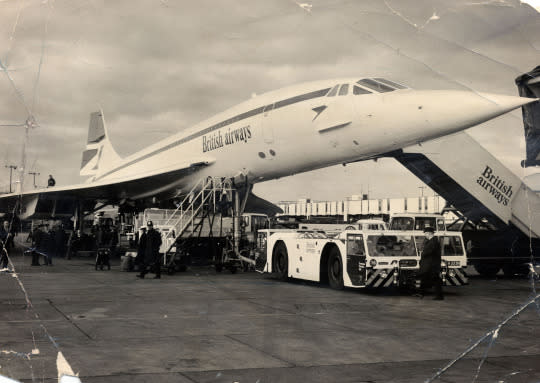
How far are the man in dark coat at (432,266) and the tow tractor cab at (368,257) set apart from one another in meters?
0.45

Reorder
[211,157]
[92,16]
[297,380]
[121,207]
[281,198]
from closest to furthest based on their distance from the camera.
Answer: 1. [92,16]
2. [297,380]
3. [281,198]
4. [211,157]
5. [121,207]

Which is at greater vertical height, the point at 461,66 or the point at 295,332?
the point at 461,66

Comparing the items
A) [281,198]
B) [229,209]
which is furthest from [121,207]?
[281,198]

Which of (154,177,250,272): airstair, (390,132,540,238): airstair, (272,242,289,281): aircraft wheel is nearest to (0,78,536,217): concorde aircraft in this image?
(154,177,250,272): airstair

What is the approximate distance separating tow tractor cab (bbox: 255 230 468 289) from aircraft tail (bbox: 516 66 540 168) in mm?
8991

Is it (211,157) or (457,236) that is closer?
(457,236)

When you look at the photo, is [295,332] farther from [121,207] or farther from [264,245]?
[121,207]

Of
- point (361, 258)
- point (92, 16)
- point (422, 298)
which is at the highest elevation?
point (92, 16)

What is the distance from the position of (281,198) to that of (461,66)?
4.44 meters

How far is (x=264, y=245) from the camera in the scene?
17.7 meters

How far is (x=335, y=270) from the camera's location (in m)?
14.5

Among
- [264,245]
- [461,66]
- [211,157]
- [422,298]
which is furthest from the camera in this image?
[211,157]

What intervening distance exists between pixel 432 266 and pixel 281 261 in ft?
16.6

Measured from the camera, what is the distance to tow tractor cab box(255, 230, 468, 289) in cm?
1330
